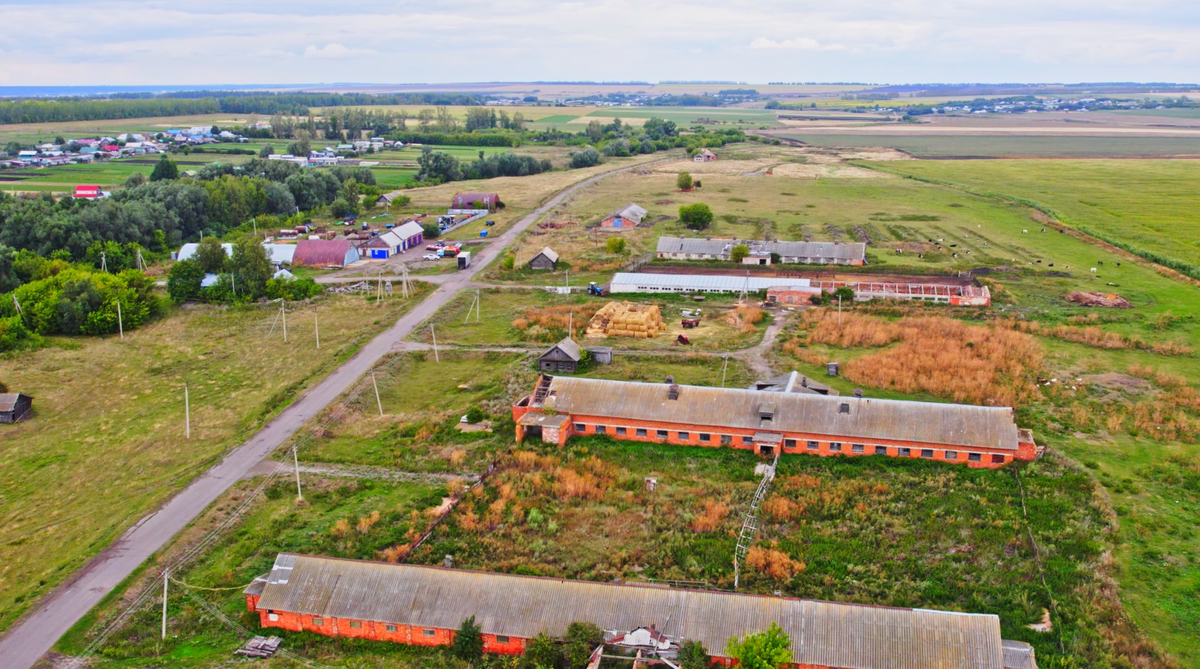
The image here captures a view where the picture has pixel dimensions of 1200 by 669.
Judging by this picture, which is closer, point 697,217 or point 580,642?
point 580,642

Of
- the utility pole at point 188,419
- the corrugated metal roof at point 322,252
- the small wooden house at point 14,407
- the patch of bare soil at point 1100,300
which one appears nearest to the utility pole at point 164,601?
the utility pole at point 188,419

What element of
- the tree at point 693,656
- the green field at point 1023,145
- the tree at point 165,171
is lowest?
the tree at point 693,656

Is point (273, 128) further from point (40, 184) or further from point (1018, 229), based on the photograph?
point (1018, 229)

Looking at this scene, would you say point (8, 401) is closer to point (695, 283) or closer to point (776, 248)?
point (695, 283)

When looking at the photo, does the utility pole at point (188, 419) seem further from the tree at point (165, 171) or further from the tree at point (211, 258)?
the tree at point (165, 171)

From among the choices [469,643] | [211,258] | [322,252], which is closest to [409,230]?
[322,252]

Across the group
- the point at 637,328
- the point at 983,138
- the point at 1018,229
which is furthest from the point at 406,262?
the point at 983,138

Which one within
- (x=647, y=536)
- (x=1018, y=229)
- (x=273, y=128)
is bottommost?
(x=647, y=536)
